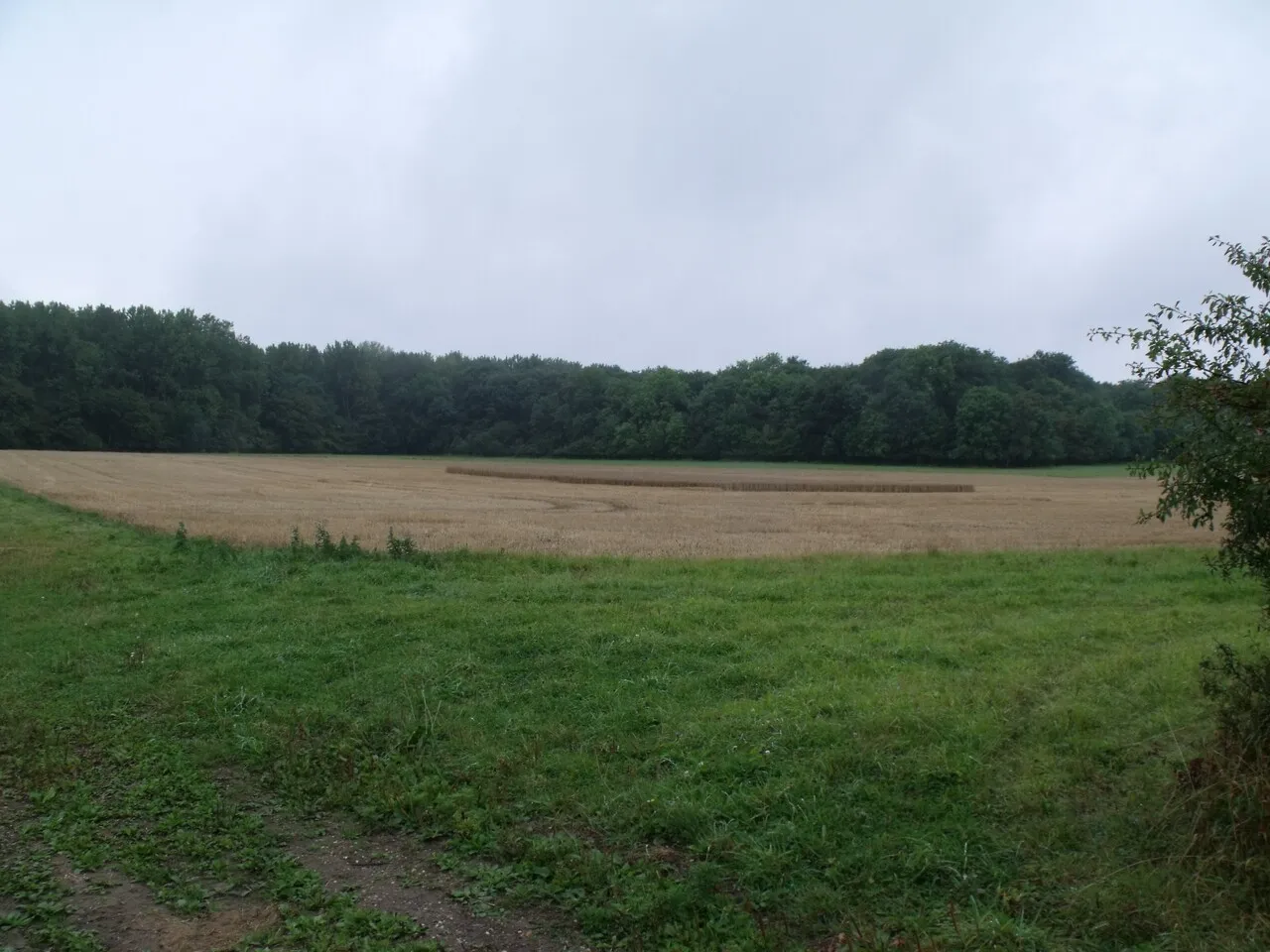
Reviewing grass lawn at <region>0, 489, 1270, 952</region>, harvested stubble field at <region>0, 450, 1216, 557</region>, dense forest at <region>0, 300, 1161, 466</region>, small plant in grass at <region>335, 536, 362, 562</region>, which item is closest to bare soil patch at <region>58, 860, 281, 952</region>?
grass lawn at <region>0, 489, 1270, 952</region>

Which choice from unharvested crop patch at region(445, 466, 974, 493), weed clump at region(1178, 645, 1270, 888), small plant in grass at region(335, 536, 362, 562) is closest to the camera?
weed clump at region(1178, 645, 1270, 888)

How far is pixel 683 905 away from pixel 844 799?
1430mm

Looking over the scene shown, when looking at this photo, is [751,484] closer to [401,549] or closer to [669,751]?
[401,549]

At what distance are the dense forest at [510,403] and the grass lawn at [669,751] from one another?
86.5 meters

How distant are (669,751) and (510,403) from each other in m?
116

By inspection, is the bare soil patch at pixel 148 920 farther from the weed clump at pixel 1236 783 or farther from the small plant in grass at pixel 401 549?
the small plant in grass at pixel 401 549

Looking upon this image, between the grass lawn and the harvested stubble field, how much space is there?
24.2 feet

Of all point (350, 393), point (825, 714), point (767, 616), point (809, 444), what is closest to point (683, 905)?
point (825, 714)

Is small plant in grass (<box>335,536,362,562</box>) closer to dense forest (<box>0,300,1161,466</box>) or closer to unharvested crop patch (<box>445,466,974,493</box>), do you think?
unharvested crop patch (<box>445,466,974,493</box>)

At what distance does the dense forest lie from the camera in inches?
3743

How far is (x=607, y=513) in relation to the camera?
102 ft

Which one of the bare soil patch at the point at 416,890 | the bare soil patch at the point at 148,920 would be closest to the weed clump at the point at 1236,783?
the bare soil patch at the point at 416,890

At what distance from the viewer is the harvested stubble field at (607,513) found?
818 inches

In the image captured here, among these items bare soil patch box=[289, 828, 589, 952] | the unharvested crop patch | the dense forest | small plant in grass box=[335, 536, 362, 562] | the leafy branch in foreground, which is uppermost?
the dense forest
